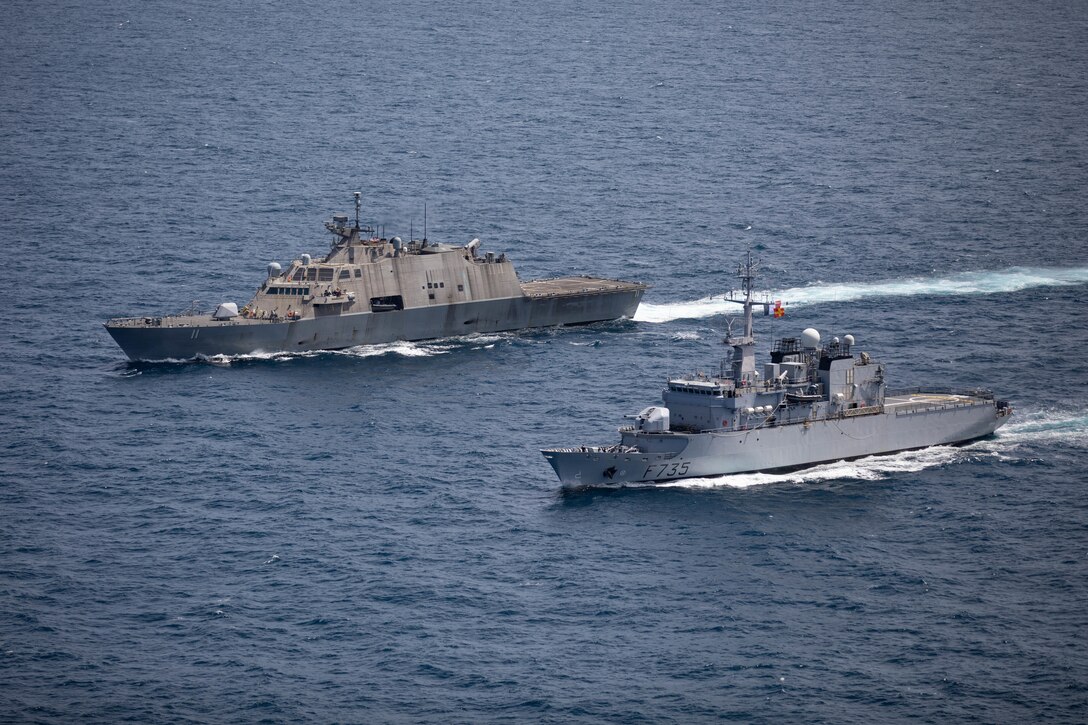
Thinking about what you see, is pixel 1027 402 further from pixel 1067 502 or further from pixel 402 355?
pixel 402 355

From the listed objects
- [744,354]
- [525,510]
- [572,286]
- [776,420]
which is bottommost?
[525,510]

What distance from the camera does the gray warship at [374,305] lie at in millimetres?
133125

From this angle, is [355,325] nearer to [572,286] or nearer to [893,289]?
[572,286]

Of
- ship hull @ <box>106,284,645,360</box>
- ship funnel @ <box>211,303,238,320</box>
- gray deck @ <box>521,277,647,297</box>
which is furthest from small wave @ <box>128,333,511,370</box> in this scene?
gray deck @ <box>521,277,647,297</box>

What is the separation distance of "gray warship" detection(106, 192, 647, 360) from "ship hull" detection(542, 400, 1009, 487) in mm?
34560

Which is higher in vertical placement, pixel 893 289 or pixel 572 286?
pixel 893 289

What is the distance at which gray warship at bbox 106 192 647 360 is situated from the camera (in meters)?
133

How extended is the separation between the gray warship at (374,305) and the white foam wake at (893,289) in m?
3.84

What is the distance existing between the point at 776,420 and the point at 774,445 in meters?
1.68

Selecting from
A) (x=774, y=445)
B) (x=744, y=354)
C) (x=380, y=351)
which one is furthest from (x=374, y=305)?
(x=774, y=445)

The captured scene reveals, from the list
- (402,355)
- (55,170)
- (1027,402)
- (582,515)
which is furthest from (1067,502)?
(55,170)

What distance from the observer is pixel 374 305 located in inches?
5487

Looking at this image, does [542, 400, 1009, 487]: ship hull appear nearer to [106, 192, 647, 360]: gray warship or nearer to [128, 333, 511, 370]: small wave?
[128, 333, 511, 370]: small wave

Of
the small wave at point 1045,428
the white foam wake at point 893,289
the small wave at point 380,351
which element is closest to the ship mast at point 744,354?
the small wave at point 1045,428
